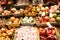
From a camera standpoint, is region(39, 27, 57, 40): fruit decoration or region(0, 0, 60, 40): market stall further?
region(0, 0, 60, 40): market stall

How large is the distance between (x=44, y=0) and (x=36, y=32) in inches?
Result: 54.0

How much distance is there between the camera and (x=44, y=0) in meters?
4.63

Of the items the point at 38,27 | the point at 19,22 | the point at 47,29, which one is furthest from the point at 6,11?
the point at 47,29

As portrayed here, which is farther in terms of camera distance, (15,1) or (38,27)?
(15,1)

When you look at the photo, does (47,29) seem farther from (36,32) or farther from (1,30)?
(1,30)

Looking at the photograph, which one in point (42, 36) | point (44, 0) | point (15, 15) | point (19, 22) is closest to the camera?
point (42, 36)

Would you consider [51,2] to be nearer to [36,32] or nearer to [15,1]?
[15,1]

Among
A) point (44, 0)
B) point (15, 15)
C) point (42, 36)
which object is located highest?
point (44, 0)

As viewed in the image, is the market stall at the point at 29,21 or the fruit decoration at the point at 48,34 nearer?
the fruit decoration at the point at 48,34

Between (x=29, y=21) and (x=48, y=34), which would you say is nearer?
(x=48, y=34)

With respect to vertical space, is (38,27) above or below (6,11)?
below

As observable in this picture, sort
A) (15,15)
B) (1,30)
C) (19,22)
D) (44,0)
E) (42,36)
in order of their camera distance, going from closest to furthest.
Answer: (42,36), (1,30), (19,22), (15,15), (44,0)

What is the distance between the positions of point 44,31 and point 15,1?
1.76 m

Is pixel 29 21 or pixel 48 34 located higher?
pixel 29 21
